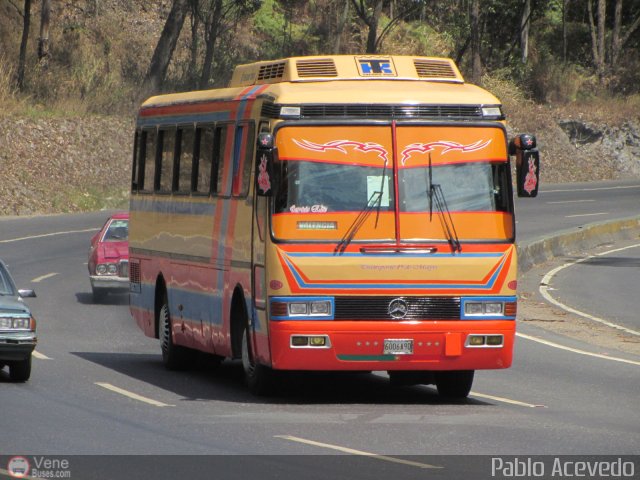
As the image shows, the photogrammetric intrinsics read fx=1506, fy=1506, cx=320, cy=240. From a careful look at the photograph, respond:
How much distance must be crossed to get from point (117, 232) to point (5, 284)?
38.5 feet

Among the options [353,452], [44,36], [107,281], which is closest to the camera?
[353,452]

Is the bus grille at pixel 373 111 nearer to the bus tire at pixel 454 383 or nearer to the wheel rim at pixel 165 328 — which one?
the bus tire at pixel 454 383

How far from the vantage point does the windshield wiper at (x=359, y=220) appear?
555 inches

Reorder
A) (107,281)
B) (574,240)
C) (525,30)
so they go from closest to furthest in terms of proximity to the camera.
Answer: (107,281), (574,240), (525,30)

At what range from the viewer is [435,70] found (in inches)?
634

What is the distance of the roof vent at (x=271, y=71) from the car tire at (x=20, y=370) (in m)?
3.93

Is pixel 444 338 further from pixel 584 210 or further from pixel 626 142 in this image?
pixel 626 142

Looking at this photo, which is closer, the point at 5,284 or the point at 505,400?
the point at 505,400

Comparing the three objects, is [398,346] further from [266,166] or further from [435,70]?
[435,70]

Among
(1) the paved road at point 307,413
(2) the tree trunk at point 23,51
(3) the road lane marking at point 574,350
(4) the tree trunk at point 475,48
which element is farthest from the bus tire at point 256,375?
(4) the tree trunk at point 475,48

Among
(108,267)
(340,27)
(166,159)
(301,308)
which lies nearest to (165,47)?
(340,27)

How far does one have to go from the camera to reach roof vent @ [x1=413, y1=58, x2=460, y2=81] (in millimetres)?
16031

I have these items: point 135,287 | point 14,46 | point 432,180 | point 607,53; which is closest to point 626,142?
point 607,53

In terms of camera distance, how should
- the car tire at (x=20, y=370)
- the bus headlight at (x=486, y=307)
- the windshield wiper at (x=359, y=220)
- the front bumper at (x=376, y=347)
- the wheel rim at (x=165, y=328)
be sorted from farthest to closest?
the wheel rim at (x=165, y=328), the car tire at (x=20, y=370), the bus headlight at (x=486, y=307), the windshield wiper at (x=359, y=220), the front bumper at (x=376, y=347)
